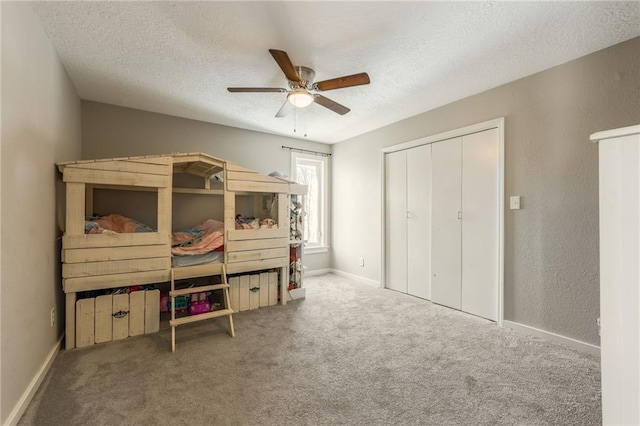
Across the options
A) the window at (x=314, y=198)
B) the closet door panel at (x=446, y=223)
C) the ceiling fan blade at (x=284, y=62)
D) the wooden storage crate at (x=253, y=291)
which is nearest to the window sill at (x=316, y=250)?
the window at (x=314, y=198)

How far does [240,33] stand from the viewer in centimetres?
196

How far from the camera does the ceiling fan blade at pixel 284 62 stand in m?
1.79

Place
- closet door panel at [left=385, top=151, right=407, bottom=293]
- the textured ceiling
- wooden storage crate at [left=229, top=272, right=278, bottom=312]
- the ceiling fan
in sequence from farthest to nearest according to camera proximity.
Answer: closet door panel at [left=385, top=151, right=407, bottom=293] < wooden storage crate at [left=229, top=272, right=278, bottom=312] < the ceiling fan < the textured ceiling

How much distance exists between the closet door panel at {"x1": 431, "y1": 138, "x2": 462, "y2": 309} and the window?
6.56ft

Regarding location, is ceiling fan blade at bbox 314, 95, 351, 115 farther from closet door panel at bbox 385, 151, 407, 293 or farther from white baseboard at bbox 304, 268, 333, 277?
white baseboard at bbox 304, 268, 333, 277

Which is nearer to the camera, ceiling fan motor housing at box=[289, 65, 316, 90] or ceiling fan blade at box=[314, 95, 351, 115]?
ceiling fan motor housing at box=[289, 65, 316, 90]

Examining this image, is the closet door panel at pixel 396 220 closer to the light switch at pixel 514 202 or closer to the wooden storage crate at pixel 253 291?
the light switch at pixel 514 202

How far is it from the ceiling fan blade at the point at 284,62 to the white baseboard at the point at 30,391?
242 cm

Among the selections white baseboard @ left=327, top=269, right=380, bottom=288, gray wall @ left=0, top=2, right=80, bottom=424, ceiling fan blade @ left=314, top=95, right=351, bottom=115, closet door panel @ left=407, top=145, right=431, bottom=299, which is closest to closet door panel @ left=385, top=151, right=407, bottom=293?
closet door panel @ left=407, top=145, right=431, bottom=299

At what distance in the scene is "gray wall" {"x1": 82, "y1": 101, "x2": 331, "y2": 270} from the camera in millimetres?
3141

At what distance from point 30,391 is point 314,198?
3837 millimetres

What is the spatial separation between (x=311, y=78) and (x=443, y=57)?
1088 mm

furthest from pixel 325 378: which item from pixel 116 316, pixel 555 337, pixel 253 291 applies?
pixel 555 337

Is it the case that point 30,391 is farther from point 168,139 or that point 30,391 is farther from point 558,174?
point 558,174
